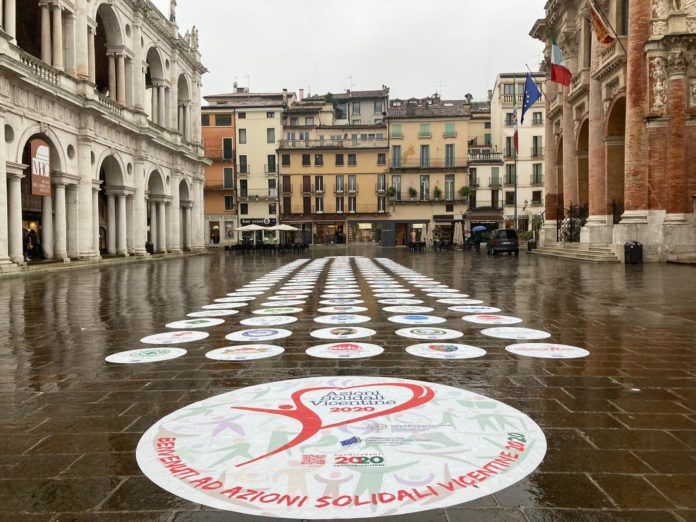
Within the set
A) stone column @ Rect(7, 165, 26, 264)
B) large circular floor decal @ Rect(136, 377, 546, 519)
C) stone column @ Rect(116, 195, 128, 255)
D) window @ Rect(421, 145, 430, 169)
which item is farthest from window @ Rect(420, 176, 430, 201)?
large circular floor decal @ Rect(136, 377, 546, 519)

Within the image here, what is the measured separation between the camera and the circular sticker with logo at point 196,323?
24.4 ft

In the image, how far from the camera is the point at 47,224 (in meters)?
22.8

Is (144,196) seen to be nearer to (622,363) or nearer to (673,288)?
(673,288)

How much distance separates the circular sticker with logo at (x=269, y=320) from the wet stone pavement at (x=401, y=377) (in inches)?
9.2

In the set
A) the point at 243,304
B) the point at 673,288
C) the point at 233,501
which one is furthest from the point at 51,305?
the point at 673,288

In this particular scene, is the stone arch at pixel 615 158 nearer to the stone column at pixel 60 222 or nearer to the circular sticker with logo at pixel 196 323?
the circular sticker with logo at pixel 196 323

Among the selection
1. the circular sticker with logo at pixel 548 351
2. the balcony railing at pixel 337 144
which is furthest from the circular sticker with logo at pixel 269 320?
the balcony railing at pixel 337 144

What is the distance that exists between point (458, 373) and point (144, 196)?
30.8 meters

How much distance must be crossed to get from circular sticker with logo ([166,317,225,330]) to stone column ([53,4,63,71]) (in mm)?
20421

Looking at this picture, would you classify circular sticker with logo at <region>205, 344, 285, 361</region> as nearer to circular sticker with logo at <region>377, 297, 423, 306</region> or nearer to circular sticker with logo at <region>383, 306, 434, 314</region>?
circular sticker with logo at <region>383, 306, 434, 314</region>

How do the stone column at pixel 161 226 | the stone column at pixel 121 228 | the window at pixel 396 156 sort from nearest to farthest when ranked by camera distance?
Result: 1. the stone column at pixel 121 228
2. the stone column at pixel 161 226
3. the window at pixel 396 156

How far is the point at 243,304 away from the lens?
9.84 metres

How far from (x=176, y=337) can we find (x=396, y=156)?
58.9m

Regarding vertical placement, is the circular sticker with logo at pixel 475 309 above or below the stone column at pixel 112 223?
below
